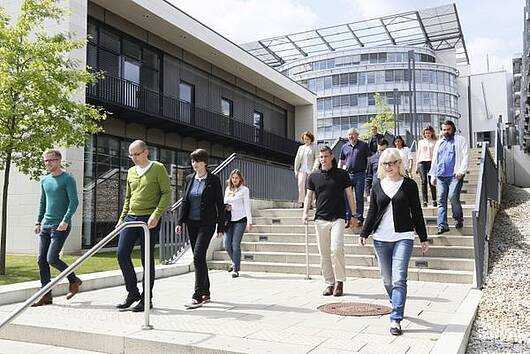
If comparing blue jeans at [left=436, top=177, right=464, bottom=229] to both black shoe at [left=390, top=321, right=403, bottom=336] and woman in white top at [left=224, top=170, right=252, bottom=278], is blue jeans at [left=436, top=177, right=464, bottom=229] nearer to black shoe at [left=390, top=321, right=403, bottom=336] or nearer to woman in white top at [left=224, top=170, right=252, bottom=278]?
woman in white top at [left=224, top=170, right=252, bottom=278]

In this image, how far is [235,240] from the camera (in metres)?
9.05

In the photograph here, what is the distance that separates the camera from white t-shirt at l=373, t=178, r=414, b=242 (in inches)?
195

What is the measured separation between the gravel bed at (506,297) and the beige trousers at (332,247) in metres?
1.81

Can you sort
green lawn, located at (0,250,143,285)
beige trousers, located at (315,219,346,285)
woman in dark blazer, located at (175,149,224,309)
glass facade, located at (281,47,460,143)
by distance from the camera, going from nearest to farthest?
woman in dark blazer, located at (175,149,224,309) → beige trousers, located at (315,219,346,285) → green lawn, located at (0,250,143,285) → glass facade, located at (281,47,460,143)

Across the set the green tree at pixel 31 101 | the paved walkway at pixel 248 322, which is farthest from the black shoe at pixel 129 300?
the green tree at pixel 31 101

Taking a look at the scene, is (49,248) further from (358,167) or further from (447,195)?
(447,195)

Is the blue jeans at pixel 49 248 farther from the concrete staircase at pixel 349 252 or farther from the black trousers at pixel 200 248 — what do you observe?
the concrete staircase at pixel 349 252

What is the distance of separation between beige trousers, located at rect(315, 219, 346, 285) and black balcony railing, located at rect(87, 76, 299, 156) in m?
11.0

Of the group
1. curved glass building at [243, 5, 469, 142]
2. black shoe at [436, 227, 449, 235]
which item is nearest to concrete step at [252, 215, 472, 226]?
black shoe at [436, 227, 449, 235]

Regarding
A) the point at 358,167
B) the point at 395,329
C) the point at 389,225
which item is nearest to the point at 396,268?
the point at 389,225

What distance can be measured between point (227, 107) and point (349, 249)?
1681 centimetres

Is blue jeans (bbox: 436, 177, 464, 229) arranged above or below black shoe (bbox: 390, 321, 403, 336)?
above

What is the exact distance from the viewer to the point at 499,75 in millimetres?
72188

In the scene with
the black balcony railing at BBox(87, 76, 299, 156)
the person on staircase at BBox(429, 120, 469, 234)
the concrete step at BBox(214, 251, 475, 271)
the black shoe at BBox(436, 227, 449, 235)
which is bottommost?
the concrete step at BBox(214, 251, 475, 271)
